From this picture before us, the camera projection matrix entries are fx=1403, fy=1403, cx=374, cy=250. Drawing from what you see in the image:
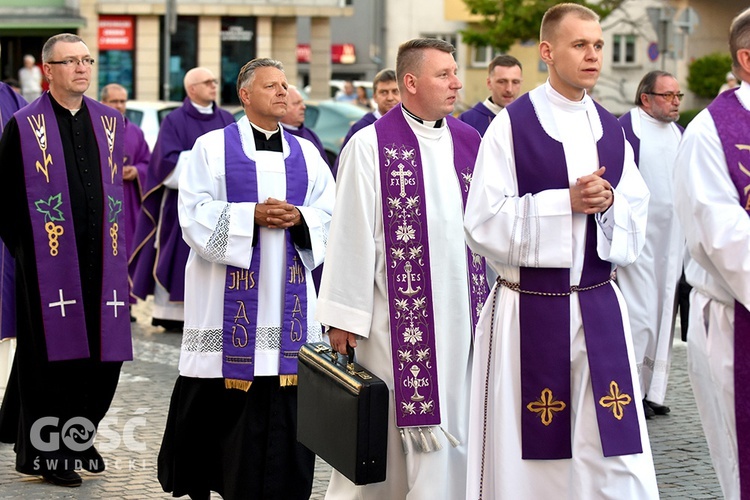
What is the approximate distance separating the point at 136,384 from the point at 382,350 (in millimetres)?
4006

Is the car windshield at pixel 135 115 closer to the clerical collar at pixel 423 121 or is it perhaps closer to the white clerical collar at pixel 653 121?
the white clerical collar at pixel 653 121

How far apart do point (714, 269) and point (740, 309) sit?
18 centimetres

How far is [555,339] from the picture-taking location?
5227 millimetres

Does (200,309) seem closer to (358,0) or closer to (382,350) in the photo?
(382,350)

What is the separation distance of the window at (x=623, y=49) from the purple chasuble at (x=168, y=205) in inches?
1406

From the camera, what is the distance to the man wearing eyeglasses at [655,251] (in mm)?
8648

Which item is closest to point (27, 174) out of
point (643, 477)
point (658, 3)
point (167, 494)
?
point (167, 494)

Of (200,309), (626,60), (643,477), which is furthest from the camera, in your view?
(626,60)

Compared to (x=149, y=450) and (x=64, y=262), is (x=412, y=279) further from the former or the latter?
(x=149, y=450)

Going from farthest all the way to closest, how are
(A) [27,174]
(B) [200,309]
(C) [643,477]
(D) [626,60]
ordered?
(D) [626,60]
(A) [27,174]
(B) [200,309]
(C) [643,477]

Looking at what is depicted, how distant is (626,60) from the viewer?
153 ft

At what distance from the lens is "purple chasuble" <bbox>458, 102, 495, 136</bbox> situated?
9469 mm

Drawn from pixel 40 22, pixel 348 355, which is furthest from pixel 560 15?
pixel 40 22

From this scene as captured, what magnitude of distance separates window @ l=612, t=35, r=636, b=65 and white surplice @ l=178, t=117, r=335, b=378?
4058 cm
